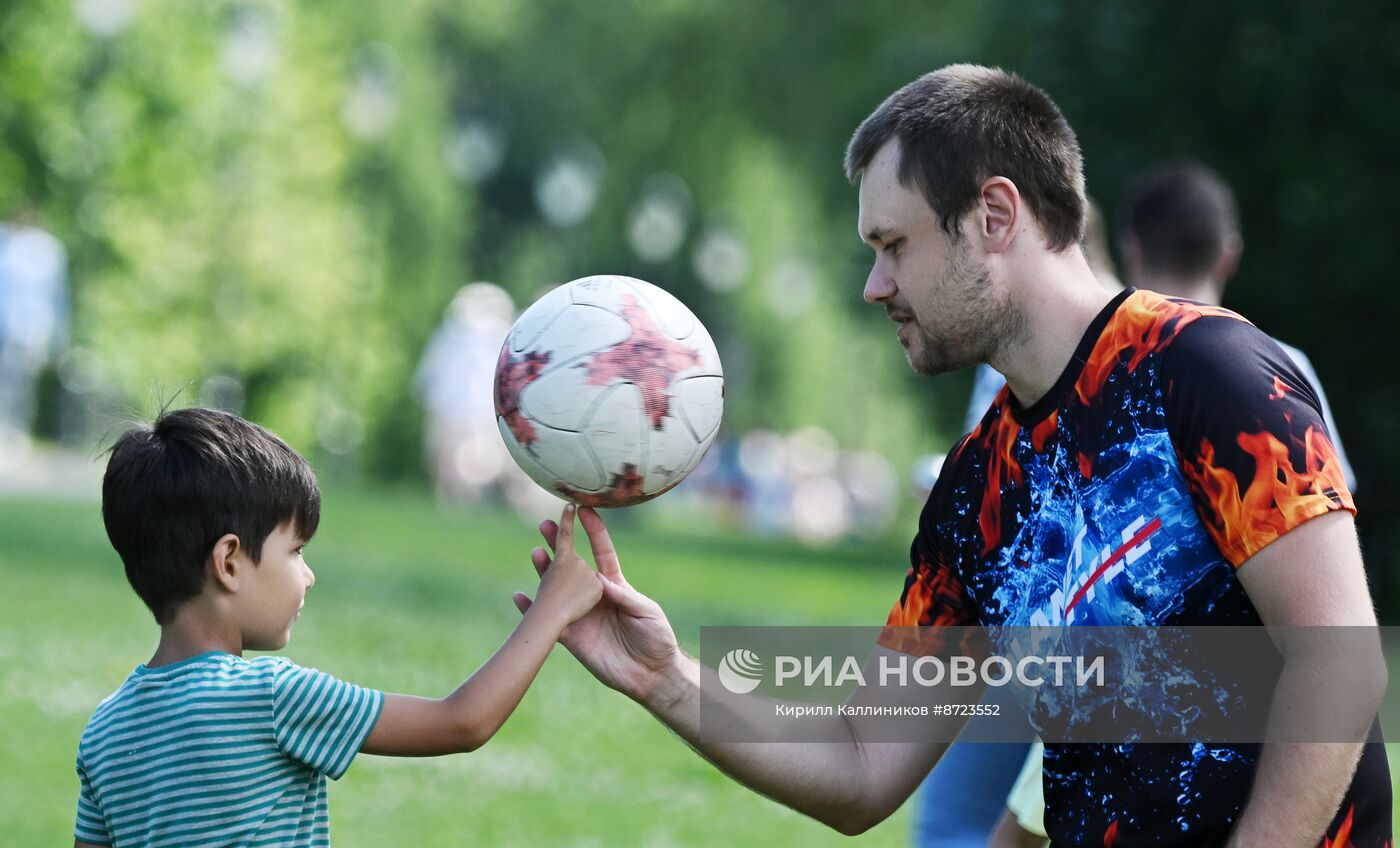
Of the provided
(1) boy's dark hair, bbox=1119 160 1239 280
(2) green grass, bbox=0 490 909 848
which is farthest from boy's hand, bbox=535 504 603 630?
(2) green grass, bbox=0 490 909 848

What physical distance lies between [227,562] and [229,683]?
0.26m

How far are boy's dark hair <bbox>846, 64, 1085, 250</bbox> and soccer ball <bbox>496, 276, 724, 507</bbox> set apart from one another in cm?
66

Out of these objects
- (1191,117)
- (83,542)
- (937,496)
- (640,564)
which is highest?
(1191,117)

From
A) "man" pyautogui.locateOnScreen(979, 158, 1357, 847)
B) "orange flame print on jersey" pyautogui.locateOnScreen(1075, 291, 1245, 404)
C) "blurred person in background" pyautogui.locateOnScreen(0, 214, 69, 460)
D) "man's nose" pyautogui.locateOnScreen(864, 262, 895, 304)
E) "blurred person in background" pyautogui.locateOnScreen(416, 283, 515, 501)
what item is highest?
"blurred person in background" pyautogui.locateOnScreen(416, 283, 515, 501)

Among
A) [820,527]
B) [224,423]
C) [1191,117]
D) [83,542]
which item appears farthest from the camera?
[820,527]

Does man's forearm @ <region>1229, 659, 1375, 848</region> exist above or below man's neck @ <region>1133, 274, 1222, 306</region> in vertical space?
below

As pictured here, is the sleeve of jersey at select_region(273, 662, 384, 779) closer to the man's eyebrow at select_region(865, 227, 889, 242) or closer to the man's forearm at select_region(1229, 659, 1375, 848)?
the man's eyebrow at select_region(865, 227, 889, 242)

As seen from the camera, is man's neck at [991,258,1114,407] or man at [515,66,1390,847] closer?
man at [515,66,1390,847]

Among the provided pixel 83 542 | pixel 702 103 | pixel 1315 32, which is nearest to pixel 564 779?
pixel 83 542

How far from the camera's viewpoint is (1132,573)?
2.97 metres

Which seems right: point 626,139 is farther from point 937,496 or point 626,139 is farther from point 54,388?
point 937,496

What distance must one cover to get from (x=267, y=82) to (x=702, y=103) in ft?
36.4

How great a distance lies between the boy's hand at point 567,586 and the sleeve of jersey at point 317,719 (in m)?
0.45

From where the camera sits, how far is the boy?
3.04 meters
